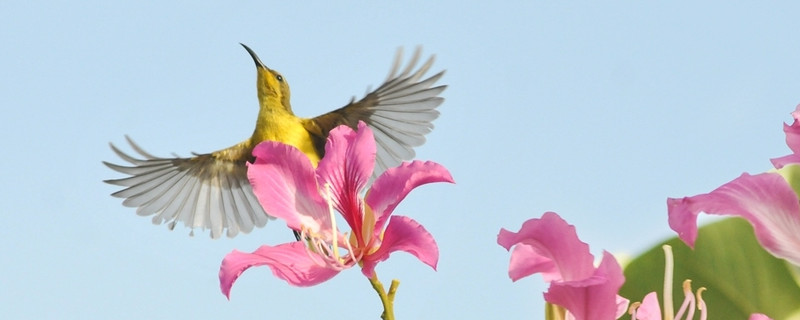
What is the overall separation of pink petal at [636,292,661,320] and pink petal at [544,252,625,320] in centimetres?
11

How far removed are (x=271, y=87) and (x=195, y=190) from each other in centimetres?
41

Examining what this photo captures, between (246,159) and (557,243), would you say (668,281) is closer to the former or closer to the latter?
(557,243)

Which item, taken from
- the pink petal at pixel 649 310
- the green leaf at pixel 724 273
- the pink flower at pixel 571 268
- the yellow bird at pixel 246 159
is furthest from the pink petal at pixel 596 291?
the yellow bird at pixel 246 159

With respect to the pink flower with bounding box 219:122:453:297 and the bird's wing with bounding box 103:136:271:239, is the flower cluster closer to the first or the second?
the pink flower with bounding box 219:122:453:297

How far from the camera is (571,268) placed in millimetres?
836

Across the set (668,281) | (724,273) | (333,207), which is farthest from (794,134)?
(724,273)

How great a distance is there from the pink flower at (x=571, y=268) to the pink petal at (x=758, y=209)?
0.06 meters

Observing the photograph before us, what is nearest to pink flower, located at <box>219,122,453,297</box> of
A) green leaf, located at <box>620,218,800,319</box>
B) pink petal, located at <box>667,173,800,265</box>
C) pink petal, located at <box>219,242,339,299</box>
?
pink petal, located at <box>219,242,339,299</box>

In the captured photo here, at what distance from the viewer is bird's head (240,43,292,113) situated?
131 inches

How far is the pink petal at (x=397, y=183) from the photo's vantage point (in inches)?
35.9

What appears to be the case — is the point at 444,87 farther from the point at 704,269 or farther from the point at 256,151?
the point at 256,151

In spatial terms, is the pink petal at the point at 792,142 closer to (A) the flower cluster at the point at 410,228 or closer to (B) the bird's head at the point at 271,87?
(A) the flower cluster at the point at 410,228

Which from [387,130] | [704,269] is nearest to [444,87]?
[387,130]

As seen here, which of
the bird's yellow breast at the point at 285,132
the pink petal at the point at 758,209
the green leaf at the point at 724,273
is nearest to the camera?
the pink petal at the point at 758,209
